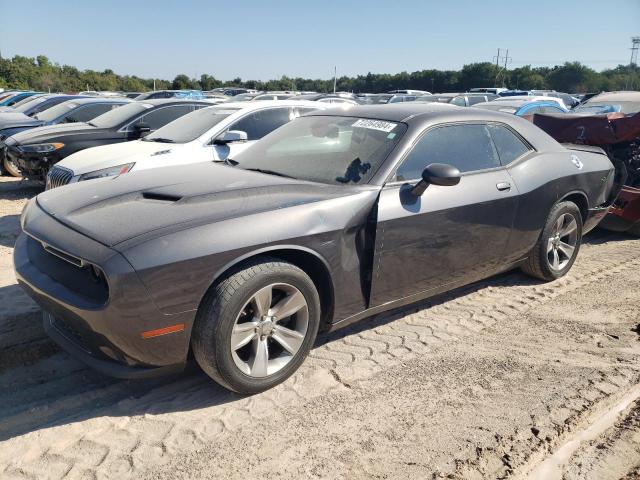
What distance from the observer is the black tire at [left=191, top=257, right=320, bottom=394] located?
272cm

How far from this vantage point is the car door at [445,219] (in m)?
3.44

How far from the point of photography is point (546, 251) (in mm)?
4801

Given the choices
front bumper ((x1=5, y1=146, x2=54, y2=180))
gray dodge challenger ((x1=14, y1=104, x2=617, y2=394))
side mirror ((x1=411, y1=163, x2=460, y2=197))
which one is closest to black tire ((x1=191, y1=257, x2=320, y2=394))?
gray dodge challenger ((x1=14, y1=104, x2=617, y2=394))

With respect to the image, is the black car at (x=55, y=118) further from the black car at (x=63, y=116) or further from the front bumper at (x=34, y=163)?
the front bumper at (x=34, y=163)

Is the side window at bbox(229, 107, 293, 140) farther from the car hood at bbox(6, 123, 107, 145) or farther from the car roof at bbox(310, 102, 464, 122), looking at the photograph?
the car roof at bbox(310, 102, 464, 122)

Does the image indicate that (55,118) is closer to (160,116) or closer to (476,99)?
(160,116)

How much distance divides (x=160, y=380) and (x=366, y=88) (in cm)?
7420

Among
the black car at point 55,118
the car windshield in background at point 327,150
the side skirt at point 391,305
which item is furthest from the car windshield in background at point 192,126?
the black car at point 55,118

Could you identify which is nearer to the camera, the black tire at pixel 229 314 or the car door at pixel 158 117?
the black tire at pixel 229 314

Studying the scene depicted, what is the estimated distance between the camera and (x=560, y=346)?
3738 millimetres

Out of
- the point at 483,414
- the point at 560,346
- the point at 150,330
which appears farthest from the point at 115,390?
the point at 560,346

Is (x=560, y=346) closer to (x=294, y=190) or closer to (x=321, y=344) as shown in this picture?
(x=321, y=344)

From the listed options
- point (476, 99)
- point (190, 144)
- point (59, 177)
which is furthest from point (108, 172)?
point (476, 99)

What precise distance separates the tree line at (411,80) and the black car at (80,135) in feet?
147
